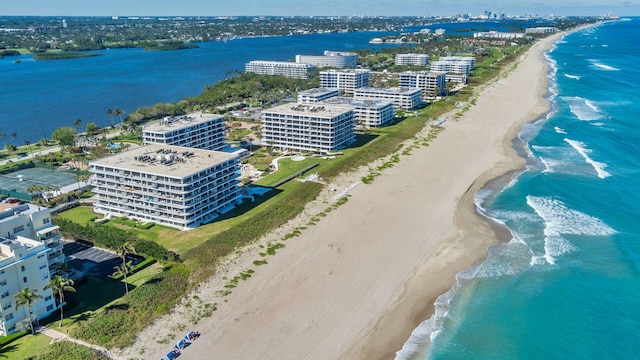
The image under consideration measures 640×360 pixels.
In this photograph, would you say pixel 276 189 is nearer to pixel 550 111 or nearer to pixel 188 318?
pixel 188 318

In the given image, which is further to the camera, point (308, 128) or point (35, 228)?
point (308, 128)

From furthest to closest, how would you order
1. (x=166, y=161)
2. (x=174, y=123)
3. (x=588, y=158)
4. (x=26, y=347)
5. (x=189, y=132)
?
(x=588, y=158) < (x=174, y=123) < (x=189, y=132) < (x=166, y=161) < (x=26, y=347)

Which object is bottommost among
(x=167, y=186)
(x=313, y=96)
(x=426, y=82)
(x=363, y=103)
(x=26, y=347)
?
(x=26, y=347)

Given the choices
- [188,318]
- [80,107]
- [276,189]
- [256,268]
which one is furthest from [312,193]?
[80,107]

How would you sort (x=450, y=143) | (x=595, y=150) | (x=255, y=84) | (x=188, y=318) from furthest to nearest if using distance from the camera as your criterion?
1. (x=255, y=84)
2. (x=450, y=143)
3. (x=595, y=150)
4. (x=188, y=318)

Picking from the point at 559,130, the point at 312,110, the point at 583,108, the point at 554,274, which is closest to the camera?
the point at 554,274

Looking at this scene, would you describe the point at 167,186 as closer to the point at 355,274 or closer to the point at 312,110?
the point at 355,274

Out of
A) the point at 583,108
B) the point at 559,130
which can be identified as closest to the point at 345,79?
the point at 583,108

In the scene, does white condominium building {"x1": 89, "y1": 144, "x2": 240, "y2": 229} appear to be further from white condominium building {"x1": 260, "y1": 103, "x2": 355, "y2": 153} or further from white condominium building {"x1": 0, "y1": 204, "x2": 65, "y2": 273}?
white condominium building {"x1": 260, "y1": 103, "x2": 355, "y2": 153}
